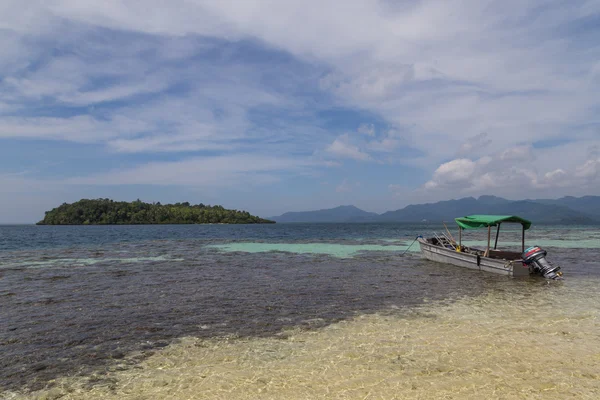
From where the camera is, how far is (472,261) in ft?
Result: 82.5

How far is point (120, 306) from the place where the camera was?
14.8m

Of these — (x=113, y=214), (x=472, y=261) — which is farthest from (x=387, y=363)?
(x=113, y=214)

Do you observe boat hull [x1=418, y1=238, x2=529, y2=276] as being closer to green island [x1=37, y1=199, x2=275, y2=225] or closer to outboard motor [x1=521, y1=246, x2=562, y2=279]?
outboard motor [x1=521, y1=246, x2=562, y2=279]

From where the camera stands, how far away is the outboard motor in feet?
67.5

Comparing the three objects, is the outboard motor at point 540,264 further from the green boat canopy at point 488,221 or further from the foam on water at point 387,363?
the foam on water at point 387,363

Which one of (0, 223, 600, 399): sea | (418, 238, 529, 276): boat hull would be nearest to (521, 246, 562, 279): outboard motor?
(418, 238, 529, 276): boat hull

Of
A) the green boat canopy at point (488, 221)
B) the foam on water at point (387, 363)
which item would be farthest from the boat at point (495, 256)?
the foam on water at point (387, 363)

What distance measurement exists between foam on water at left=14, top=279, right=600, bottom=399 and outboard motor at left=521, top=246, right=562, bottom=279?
8444 mm

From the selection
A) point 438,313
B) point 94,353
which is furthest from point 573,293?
point 94,353

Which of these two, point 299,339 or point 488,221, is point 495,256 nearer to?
point 488,221

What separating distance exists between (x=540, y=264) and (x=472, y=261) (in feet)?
14.5

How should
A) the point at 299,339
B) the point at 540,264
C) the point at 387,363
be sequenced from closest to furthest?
the point at 387,363
the point at 299,339
the point at 540,264

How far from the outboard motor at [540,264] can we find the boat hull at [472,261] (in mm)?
626

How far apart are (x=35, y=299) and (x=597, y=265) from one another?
36092mm
